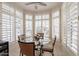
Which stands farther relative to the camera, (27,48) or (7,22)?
(27,48)

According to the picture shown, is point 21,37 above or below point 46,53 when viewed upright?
above

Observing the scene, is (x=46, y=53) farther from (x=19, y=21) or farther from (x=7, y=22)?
(x=7, y=22)

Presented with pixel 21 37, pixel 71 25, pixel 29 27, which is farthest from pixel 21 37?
pixel 71 25

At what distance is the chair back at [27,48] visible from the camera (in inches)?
61.5

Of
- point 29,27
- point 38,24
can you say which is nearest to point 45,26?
point 38,24

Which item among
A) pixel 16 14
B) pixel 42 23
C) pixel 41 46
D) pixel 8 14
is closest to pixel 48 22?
pixel 42 23

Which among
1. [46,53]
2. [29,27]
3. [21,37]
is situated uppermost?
[29,27]

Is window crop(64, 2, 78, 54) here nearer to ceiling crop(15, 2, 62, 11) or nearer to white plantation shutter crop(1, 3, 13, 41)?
ceiling crop(15, 2, 62, 11)

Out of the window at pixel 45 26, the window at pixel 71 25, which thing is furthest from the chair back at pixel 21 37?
the window at pixel 71 25

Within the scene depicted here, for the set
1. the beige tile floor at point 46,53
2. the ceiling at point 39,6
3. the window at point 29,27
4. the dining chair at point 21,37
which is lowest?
the beige tile floor at point 46,53

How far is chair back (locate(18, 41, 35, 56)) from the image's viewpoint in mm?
1563

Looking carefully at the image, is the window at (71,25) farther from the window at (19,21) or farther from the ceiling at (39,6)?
the window at (19,21)

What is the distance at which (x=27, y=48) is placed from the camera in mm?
1665

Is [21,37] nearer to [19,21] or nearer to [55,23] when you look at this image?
[19,21]
